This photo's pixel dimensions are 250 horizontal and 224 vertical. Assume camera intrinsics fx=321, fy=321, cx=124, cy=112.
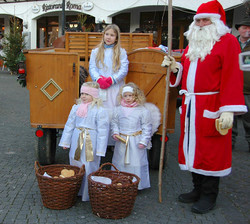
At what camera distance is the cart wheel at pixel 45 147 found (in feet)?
13.4

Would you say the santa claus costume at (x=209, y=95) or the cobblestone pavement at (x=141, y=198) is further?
the cobblestone pavement at (x=141, y=198)

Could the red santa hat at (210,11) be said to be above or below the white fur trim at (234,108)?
above

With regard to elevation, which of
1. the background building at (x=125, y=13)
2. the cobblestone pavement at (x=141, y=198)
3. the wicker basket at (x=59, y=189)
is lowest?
the cobblestone pavement at (x=141, y=198)

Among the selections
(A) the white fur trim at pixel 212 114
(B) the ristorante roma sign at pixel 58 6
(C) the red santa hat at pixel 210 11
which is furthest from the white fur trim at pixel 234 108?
(B) the ristorante roma sign at pixel 58 6

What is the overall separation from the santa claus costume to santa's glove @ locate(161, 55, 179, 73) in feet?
0.35

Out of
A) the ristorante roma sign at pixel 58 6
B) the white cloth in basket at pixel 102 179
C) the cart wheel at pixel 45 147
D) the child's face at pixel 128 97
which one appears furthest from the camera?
the ristorante roma sign at pixel 58 6

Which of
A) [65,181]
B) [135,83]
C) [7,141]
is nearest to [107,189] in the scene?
[65,181]

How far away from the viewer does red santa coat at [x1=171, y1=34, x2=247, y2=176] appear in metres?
2.85

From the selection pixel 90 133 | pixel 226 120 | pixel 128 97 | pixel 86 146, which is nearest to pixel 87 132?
pixel 90 133

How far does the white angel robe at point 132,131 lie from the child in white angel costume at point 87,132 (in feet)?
0.67

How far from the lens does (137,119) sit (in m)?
3.53

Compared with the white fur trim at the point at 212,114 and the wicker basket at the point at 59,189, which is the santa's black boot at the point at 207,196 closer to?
the white fur trim at the point at 212,114

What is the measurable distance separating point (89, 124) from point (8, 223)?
1214 mm

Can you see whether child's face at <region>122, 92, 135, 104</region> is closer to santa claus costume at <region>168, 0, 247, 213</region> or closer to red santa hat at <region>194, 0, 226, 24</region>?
santa claus costume at <region>168, 0, 247, 213</region>
